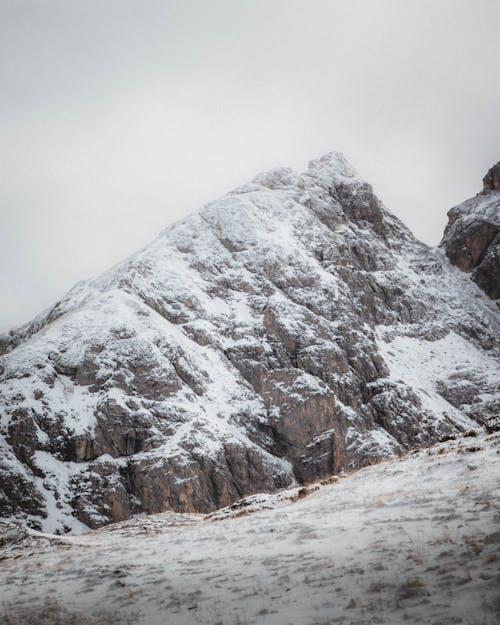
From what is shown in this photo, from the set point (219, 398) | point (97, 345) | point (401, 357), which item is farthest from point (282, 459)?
point (401, 357)

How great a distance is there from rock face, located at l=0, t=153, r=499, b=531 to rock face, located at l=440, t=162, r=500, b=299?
31.6 ft

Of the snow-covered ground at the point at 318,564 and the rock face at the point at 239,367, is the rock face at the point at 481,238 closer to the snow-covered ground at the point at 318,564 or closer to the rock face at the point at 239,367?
the rock face at the point at 239,367

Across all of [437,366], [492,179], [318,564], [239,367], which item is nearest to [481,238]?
[492,179]

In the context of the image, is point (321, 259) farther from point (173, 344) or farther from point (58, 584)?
point (58, 584)

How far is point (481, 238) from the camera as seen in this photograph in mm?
143125

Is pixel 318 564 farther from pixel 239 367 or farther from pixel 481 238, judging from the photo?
pixel 481 238

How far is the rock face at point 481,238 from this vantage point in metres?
135

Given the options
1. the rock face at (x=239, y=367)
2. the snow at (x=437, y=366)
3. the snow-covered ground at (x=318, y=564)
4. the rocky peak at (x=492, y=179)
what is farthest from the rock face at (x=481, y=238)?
the snow-covered ground at (x=318, y=564)

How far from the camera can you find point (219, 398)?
72.0 meters

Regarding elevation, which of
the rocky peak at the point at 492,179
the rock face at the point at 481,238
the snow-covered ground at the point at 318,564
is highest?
the rocky peak at the point at 492,179

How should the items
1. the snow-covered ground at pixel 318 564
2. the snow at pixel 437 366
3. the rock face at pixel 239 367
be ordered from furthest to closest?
the snow at pixel 437 366, the rock face at pixel 239 367, the snow-covered ground at pixel 318 564

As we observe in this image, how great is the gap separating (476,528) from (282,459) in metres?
65.6

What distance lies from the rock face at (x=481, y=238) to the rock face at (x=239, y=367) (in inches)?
379

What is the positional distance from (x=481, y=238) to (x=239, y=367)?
100 m
